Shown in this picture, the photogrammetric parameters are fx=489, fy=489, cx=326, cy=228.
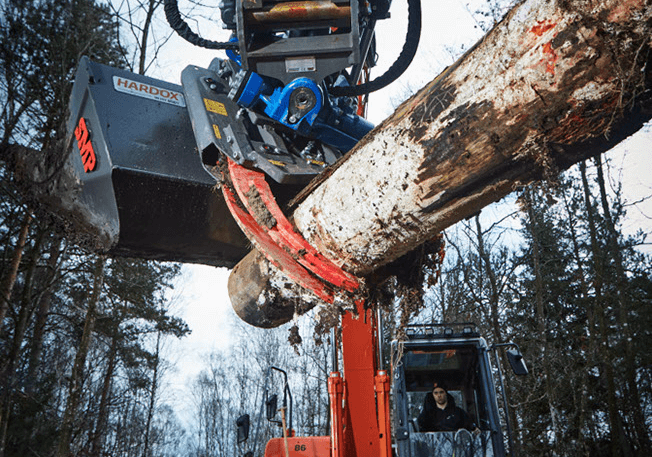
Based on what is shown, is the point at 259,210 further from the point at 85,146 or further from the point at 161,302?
the point at 161,302

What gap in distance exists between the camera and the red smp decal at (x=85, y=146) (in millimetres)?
3265

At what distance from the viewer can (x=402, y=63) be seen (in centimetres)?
347

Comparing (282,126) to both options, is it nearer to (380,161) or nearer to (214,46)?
(214,46)

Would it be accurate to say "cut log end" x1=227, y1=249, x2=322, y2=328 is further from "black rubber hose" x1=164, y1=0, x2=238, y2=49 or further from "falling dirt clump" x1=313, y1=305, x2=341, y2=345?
"black rubber hose" x1=164, y1=0, x2=238, y2=49

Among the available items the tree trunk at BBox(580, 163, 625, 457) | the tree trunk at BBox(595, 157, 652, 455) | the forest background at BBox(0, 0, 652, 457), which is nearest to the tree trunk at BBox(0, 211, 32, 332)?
the forest background at BBox(0, 0, 652, 457)

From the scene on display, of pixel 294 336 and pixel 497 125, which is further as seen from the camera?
pixel 294 336

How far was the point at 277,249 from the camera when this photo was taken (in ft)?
8.13

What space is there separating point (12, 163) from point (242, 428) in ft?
11.0

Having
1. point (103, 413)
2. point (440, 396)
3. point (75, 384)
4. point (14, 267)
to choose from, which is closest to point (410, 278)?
point (440, 396)

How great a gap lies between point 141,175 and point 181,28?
3.49 ft

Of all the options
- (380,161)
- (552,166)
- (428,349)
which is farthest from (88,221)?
(428,349)

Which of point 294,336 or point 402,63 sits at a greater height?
point 402,63

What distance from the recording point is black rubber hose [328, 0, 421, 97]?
3.30 meters

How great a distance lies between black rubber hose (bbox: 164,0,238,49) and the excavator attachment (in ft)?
1.39
